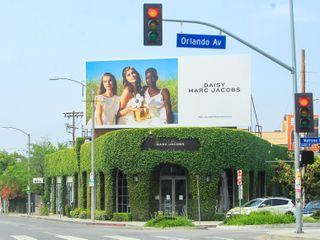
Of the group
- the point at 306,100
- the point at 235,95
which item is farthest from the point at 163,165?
the point at 306,100

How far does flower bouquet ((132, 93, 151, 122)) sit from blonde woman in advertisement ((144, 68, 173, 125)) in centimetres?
35

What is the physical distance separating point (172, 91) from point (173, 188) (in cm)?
1344

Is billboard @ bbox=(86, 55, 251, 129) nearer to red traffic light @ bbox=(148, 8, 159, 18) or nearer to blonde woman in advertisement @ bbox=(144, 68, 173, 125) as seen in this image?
blonde woman in advertisement @ bbox=(144, 68, 173, 125)

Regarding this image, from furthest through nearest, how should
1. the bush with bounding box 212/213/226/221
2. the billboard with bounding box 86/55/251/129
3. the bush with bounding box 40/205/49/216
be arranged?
1. the bush with bounding box 40/205/49/216
2. the billboard with bounding box 86/55/251/129
3. the bush with bounding box 212/213/226/221

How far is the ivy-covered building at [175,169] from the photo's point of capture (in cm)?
4481

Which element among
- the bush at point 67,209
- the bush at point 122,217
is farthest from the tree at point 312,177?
the bush at point 67,209

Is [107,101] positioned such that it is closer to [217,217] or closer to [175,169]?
[175,169]

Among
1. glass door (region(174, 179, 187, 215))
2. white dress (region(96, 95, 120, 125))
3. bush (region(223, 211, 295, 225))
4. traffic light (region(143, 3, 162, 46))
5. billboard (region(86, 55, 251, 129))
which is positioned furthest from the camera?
white dress (region(96, 95, 120, 125))

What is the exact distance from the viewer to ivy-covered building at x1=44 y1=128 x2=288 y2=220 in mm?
44812

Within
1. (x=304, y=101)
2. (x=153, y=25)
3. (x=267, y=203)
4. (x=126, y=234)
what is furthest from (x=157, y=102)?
(x=153, y=25)

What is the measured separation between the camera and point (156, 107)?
5891 cm

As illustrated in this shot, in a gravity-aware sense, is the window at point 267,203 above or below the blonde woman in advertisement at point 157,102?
below

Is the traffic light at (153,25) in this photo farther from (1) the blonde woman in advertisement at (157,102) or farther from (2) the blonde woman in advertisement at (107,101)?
(2) the blonde woman in advertisement at (107,101)

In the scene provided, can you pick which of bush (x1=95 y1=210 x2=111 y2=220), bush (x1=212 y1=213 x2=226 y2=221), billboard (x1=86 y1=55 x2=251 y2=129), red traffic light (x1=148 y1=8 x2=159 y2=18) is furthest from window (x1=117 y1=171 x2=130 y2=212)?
red traffic light (x1=148 y1=8 x2=159 y2=18)
